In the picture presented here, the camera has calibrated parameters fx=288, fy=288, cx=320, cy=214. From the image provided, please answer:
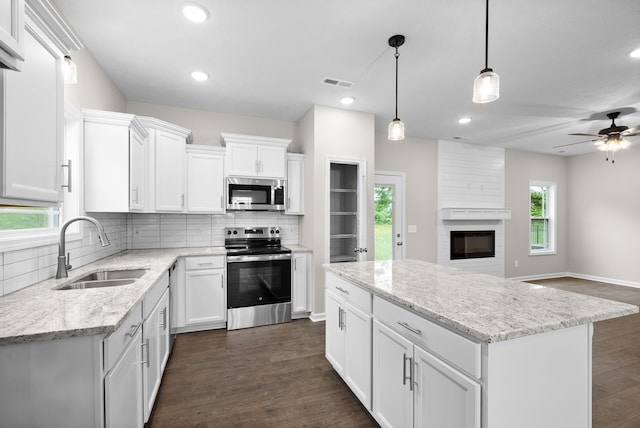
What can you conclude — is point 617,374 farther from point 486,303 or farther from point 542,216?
point 542,216

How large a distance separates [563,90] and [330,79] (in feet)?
8.80

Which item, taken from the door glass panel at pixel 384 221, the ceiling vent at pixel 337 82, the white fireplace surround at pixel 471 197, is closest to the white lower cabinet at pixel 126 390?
the ceiling vent at pixel 337 82

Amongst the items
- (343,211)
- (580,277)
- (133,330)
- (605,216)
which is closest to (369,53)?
(343,211)

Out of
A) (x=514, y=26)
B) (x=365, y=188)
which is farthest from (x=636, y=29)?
(x=365, y=188)

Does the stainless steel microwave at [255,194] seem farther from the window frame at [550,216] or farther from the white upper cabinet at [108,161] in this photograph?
the window frame at [550,216]

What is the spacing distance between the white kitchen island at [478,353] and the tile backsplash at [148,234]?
81.2 inches

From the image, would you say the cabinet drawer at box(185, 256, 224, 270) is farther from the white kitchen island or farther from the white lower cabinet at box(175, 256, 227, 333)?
the white kitchen island

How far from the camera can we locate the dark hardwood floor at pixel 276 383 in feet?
6.27

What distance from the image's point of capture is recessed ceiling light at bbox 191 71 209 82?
293 cm

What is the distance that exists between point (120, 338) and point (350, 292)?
53.7 inches

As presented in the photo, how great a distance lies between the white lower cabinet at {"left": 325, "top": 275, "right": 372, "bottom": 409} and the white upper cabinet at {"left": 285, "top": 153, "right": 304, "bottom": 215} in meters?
1.72

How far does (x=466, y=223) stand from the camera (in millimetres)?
5648

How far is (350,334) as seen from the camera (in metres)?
2.08

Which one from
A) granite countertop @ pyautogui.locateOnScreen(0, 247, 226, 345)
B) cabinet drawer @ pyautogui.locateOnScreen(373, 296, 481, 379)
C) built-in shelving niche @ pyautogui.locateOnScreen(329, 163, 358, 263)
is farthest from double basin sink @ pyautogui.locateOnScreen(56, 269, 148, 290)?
built-in shelving niche @ pyautogui.locateOnScreen(329, 163, 358, 263)
